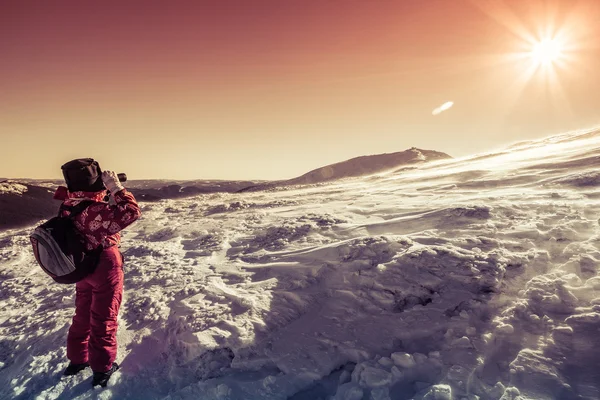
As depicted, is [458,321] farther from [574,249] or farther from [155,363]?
[155,363]

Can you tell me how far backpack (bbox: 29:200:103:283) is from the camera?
2.29 m

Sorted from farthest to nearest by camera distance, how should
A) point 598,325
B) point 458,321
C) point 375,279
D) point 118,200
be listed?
1. point 375,279
2. point 458,321
3. point 118,200
4. point 598,325

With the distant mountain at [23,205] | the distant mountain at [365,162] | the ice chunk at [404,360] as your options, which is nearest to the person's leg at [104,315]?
the ice chunk at [404,360]

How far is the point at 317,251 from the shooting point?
13.9 feet

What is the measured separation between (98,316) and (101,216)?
782mm

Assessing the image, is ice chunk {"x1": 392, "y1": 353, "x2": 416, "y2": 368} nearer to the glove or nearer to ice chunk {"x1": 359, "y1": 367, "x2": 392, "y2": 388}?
ice chunk {"x1": 359, "y1": 367, "x2": 392, "y2": 388}

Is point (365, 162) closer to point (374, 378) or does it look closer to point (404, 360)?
point (404, 360)

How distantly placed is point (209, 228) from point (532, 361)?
5988mm

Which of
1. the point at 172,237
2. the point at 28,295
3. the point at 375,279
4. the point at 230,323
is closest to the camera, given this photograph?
the point at 230,323

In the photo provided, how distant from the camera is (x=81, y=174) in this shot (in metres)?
2.41

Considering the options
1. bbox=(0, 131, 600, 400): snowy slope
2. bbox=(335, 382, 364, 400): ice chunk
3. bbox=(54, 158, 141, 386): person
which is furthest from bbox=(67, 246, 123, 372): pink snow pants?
bbox=(335, 382, 364, 400): ice chunk

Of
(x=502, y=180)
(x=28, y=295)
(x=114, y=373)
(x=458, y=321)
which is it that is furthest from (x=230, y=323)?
(x=502, y=180)

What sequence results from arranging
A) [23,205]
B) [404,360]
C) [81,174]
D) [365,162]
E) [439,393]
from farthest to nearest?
[365,162]
[23,205]
[81,174]
[404,360]
[439,393]

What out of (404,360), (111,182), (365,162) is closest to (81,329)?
(111,182)
